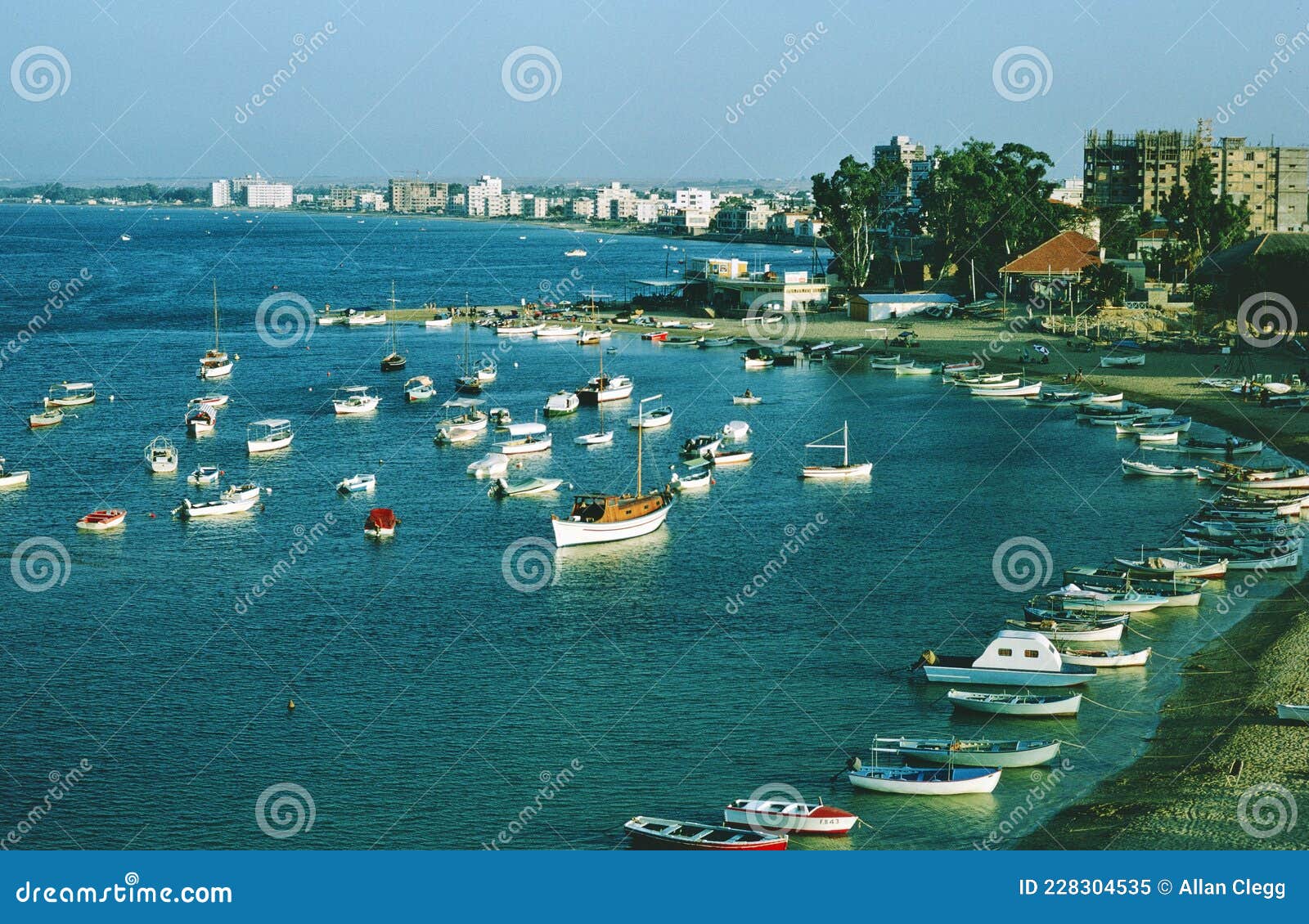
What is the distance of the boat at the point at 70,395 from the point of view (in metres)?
56.3

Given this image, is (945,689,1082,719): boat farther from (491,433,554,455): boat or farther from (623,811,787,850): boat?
(491,433,554,455): boat

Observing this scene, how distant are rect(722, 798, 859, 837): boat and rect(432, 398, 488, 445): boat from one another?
31.6 m

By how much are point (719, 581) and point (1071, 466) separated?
17.3 m

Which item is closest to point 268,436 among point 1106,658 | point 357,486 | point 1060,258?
point 357,486

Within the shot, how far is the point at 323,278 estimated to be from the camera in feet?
432

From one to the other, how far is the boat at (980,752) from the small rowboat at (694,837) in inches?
140

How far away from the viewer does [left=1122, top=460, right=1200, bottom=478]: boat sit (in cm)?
4272

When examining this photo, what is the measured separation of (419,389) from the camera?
59.0 metres

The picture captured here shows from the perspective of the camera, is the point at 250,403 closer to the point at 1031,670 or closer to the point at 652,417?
the point at 652,417

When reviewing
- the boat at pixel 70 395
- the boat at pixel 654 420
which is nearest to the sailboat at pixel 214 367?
the boat at pixel 70 395

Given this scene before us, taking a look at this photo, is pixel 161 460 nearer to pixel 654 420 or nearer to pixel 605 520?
pixel 605 520

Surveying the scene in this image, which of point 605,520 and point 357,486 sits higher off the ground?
point 357,486

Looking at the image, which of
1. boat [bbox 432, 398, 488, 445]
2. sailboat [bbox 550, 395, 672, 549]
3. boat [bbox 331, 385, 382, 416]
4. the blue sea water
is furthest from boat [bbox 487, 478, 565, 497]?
boat [bbox 331, 385, 382, 416]

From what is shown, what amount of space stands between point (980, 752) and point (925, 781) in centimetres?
138
